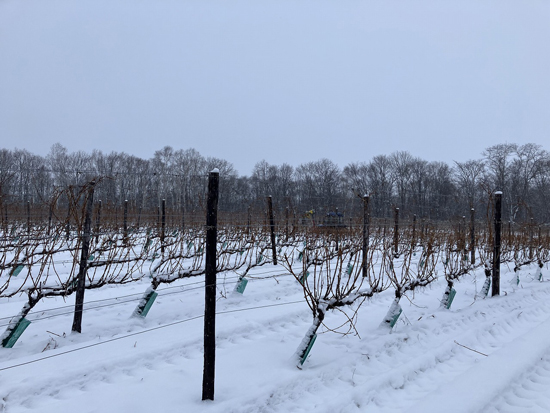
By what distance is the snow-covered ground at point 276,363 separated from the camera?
270 cm

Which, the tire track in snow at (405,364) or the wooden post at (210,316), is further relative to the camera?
the tire track in snow at (405,364)

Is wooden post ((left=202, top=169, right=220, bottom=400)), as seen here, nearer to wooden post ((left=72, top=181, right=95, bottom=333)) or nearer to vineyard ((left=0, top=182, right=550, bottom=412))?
vineyard ((left=0, top=182, right=550, bottom=412))

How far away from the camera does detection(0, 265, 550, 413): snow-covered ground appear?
8.86 ft

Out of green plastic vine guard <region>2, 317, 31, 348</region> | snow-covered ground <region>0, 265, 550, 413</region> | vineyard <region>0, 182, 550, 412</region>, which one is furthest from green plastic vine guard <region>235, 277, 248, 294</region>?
green plastic vine guard <region>2, 317, 31, 348</region>

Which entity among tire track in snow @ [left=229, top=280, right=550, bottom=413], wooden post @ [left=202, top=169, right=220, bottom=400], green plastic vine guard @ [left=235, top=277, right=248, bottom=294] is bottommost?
tire track in snow @ [left=229, top=280, right=550, bottom=413]

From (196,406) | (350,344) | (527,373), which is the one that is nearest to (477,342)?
(527,373)

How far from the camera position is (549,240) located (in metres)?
9.92

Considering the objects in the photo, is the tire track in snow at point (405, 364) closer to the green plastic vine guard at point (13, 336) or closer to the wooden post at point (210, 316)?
the wooden post at point (210, 316)

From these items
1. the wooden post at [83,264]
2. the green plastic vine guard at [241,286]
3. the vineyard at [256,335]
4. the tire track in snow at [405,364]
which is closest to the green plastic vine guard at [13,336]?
the vineyard at [256,335]

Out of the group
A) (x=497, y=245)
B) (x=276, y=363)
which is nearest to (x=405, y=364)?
(x=276, y=363)

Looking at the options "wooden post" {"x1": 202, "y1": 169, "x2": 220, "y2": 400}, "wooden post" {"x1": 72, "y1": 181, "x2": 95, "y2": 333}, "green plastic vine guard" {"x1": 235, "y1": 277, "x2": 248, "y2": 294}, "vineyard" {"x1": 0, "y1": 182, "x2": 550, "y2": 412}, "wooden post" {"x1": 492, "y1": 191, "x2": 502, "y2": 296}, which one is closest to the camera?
"wooden post" {"x1": 202, "y1": 169, "x2": 220, "y2": 400}

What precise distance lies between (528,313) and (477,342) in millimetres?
1925

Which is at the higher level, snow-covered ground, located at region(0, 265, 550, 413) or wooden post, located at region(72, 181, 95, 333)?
wooden post, located at region(72, 181, 95, 333)

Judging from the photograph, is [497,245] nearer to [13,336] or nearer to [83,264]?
[83,264]
